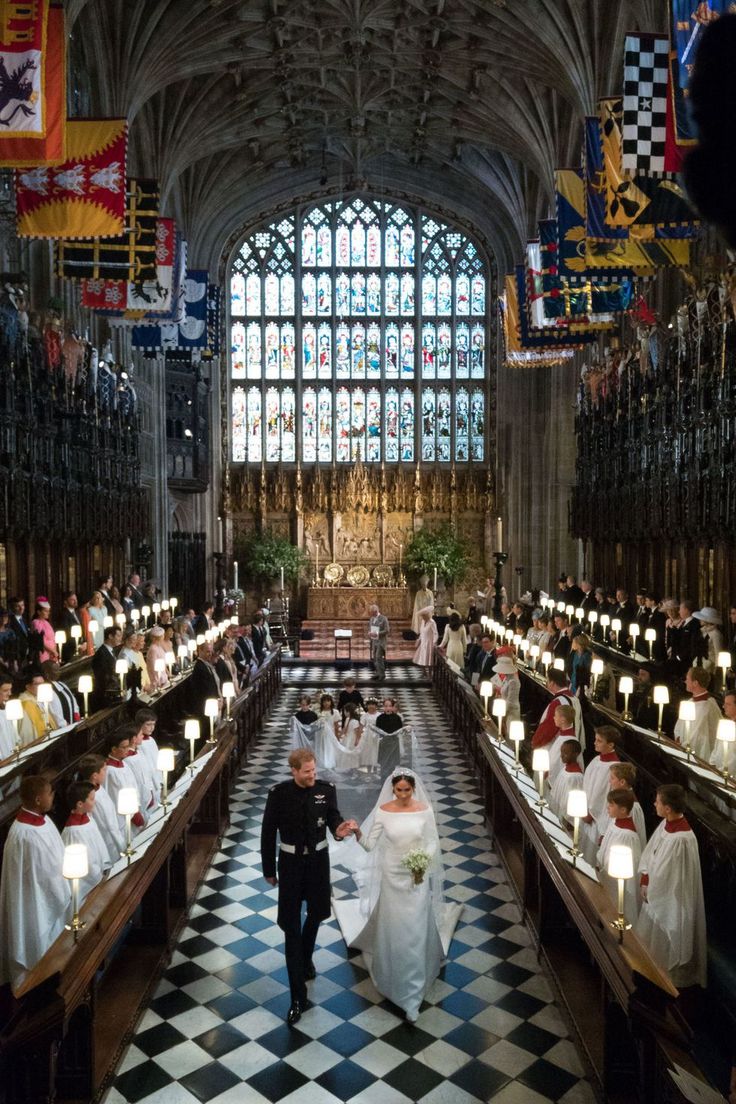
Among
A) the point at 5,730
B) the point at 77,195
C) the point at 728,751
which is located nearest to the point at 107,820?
the point at 5,730

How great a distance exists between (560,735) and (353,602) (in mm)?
22449

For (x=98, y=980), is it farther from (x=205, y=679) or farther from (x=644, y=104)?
(x=644, y=104)

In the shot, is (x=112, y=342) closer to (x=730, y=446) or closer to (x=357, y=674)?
(x=357, y=674)

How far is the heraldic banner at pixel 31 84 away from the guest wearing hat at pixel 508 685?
8802 millimetres

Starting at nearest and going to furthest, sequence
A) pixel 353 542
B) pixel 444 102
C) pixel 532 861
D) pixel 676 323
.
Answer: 1. pixel 532 861
2. pixel 676 323
3. pixel 444 102
4. pixel 353 542

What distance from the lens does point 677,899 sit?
6.21 metres

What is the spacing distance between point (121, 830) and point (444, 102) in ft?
85.7

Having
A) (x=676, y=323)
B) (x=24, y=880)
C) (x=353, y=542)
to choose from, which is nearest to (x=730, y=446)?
(x=676, y=323)

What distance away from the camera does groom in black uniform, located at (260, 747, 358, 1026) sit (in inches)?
265

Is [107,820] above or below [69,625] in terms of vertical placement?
below

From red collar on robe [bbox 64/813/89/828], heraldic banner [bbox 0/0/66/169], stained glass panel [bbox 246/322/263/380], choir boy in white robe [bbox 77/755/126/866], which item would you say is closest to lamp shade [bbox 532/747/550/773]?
choir boy in white robe [bbox 77/755/126/866]

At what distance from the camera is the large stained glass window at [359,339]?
34.7 m

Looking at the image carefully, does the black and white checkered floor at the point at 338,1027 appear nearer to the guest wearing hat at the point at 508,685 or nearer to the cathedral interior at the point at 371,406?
the cathedral interior at the point at 371,406

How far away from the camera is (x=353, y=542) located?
34094 mm
